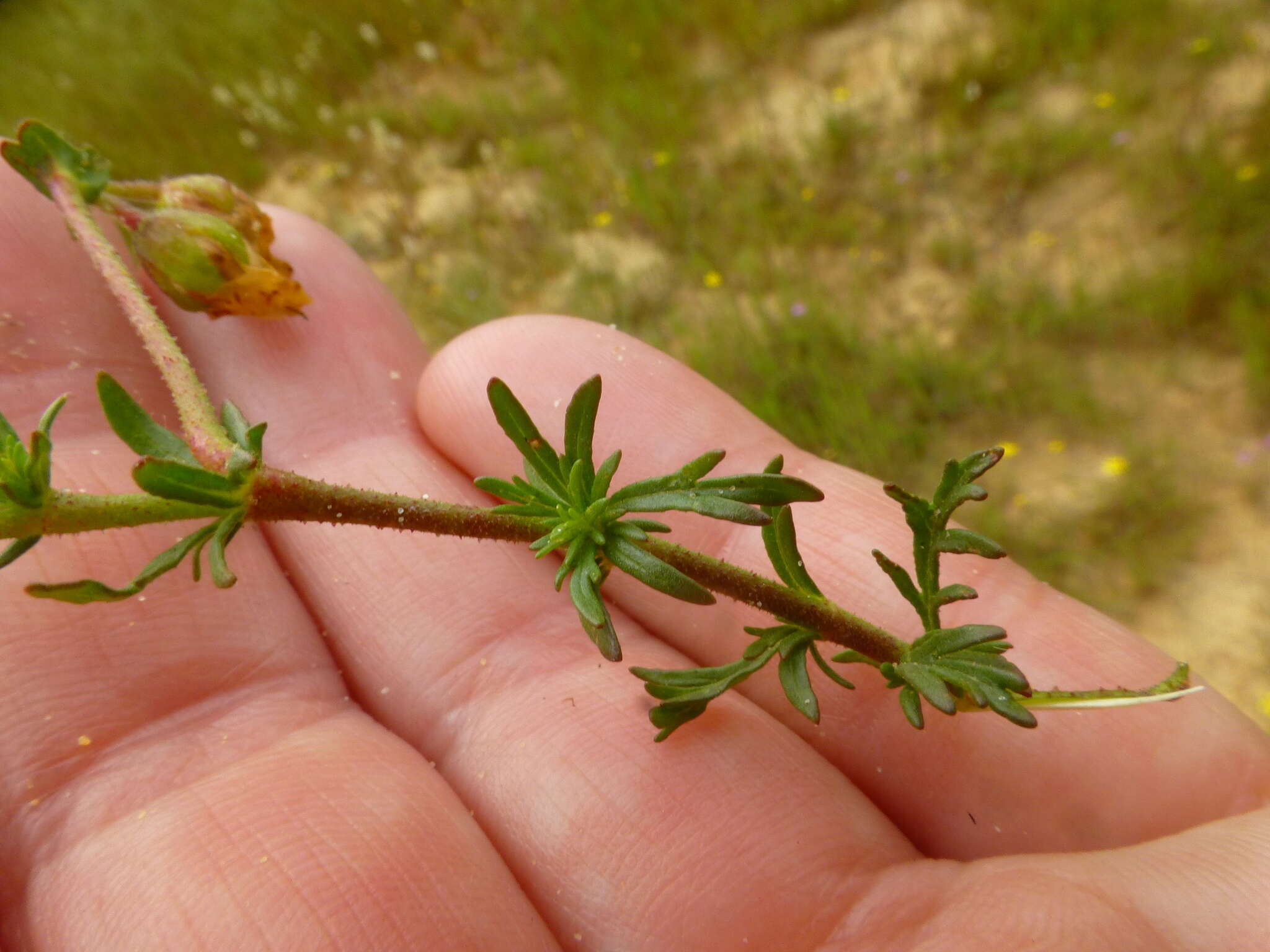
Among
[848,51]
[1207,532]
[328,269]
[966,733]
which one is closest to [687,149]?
[848,51]

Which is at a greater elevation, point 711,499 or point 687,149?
point 687,149

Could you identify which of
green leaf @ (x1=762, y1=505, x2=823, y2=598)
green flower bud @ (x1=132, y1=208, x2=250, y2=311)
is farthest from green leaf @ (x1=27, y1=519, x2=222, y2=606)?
green leaf @ (x1=762, y1=505, x2=823, y2=598)

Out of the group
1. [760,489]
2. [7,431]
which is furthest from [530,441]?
[7,431]

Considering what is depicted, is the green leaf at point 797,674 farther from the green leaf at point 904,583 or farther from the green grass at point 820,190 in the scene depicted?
the green grass at point 820,190

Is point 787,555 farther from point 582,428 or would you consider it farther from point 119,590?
point 119,590

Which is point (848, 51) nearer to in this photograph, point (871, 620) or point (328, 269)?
point (328, 269)

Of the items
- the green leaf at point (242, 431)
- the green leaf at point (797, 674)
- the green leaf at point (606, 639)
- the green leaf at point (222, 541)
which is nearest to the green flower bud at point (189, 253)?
the green leaf at point (242, 431)

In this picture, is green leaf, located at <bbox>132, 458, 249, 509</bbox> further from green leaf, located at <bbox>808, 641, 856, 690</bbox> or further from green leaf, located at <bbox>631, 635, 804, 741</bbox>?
green leaf, located at <bbox>808, 641, 856, 690</bbox>
